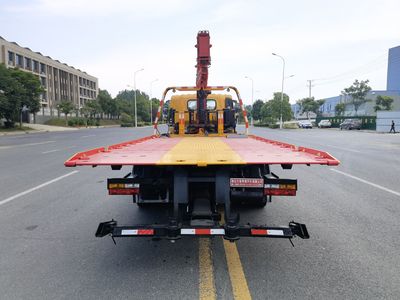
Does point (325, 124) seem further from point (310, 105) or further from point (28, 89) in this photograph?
point (28, 89)

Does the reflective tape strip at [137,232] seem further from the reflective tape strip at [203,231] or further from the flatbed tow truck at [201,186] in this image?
the reflective tape strip at [203,231]

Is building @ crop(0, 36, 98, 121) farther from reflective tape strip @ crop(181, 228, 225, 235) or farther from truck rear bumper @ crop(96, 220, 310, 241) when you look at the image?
reflective tape strip @ crop(181, 228, 225, 235)

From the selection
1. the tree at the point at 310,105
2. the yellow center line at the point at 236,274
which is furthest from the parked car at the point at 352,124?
the yellow center line at the point at 236,274

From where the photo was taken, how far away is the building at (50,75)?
192ft

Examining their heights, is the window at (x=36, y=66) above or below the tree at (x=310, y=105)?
above

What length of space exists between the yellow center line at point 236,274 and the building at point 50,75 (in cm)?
6286

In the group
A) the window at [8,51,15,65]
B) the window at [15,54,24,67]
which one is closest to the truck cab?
the window at [8,51,15,65]

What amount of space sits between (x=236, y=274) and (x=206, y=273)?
297 millimetres

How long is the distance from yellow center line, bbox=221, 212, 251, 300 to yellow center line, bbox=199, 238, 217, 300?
0.19 m

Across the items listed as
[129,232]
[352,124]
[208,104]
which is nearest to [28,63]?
[352,124]

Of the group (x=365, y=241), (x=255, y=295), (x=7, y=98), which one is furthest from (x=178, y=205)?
(x=7, y=98)

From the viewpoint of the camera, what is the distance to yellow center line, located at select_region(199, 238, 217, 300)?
9.38ft

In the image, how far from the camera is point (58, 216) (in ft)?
17.0

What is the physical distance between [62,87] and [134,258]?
84.0 meters
